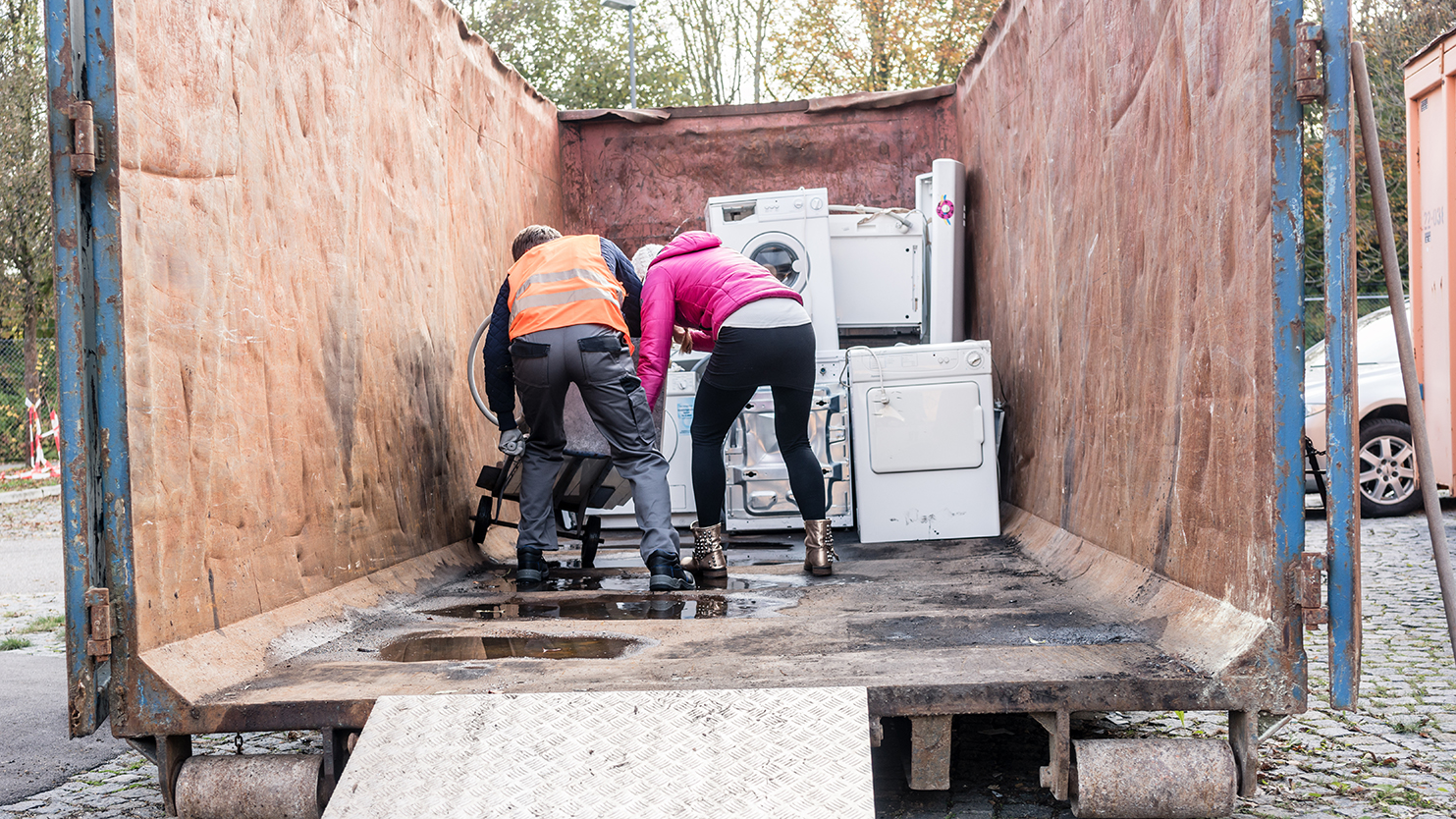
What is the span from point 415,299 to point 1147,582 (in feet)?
9.63

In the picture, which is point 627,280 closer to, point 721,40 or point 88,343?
point 88,343

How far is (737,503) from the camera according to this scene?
19.7 feet

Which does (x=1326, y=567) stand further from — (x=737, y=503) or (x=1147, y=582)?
(x=737, y=503)

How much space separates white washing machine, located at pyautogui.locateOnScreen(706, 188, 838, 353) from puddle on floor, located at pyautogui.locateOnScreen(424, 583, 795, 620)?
2.92 metres

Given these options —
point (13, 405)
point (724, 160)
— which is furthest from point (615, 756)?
point (13, 405)

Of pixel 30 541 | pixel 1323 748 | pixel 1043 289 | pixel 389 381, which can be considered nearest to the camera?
pixel 1323 748

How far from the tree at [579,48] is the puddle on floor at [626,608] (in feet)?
58.2

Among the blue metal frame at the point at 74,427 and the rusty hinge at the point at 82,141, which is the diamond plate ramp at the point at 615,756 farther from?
the rusty hinge at the point at 82,141

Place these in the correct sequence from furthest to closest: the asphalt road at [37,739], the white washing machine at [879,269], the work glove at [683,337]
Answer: the white washing machine at [879,269] < the work glove at [683,337] < the asphalt road at [37,739]

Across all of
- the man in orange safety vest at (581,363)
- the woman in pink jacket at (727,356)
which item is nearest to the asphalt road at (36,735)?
the man in orange safety vest at (581,363)

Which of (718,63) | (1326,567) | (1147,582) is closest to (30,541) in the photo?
(1147,582)

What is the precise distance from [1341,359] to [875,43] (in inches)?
773

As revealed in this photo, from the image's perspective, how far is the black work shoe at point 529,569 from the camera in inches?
170

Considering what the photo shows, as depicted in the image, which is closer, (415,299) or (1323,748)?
(1323,748)
